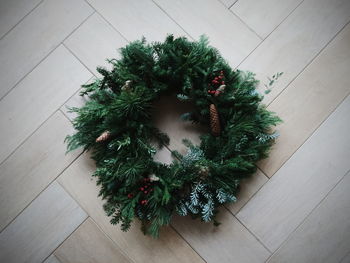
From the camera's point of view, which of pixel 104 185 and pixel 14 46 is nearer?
pixel 104 185

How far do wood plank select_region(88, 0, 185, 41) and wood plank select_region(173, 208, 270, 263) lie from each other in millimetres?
741

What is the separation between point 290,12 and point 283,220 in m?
0.83

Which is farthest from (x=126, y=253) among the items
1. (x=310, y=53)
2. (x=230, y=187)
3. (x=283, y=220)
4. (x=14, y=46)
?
(x=310, y=53)

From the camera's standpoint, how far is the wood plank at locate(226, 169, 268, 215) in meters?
1.26

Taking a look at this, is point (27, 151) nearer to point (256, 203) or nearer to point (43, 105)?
point (43, 105)

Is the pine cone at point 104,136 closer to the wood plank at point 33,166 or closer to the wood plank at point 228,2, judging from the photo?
the wood plank at point 33,166

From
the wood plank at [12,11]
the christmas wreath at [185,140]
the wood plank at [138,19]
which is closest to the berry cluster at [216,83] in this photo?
the christmas wreath at [185,140]

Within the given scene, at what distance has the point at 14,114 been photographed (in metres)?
1.32

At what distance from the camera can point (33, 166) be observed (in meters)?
1.30

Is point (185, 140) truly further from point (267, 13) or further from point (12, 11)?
point (12, 11)

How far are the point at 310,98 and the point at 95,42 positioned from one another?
89cm

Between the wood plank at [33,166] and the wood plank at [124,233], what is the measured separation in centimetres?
6

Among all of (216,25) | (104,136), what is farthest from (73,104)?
(216,25)

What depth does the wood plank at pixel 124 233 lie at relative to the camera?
4.10 ft
